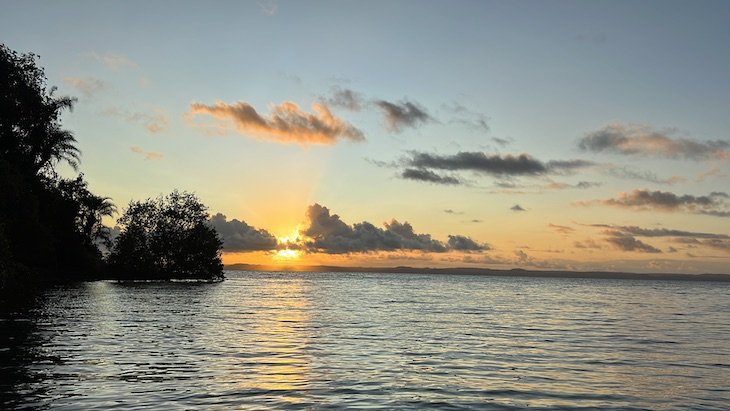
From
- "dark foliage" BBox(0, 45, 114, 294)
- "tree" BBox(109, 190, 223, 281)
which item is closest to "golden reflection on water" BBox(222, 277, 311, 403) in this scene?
"dark foliage" BBox(0, 45, 114, 294)

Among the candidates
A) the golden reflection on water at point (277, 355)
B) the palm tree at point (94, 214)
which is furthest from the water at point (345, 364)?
the palm tree at point (94, 214)

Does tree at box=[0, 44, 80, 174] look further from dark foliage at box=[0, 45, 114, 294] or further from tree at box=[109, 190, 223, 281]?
tree at box=[109, 190, 223, 281]

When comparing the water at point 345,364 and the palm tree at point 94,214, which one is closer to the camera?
the water at point 345,364

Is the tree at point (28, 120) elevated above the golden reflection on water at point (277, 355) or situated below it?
above

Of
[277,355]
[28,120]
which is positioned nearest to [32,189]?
[28,120]

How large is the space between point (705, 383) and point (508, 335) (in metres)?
16.9

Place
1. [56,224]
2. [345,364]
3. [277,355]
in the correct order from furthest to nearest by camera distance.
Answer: [56,224] < [277,355] < [345,364]

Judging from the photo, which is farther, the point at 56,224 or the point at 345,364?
the point at 56,224

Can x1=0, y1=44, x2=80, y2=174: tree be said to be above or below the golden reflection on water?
above

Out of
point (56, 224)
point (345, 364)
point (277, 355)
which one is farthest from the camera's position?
point (56, 224)

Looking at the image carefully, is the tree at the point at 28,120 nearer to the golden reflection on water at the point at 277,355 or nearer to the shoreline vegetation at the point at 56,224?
the shoreline vegetation at the point at 56,224

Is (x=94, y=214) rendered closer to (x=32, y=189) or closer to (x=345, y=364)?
(x=32, y=189)

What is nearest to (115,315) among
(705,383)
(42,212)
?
(705,383)

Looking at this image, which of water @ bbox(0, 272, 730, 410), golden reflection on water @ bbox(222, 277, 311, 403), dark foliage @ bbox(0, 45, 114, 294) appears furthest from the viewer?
dark foliage @ bbox(0, 45, 114, 294)
